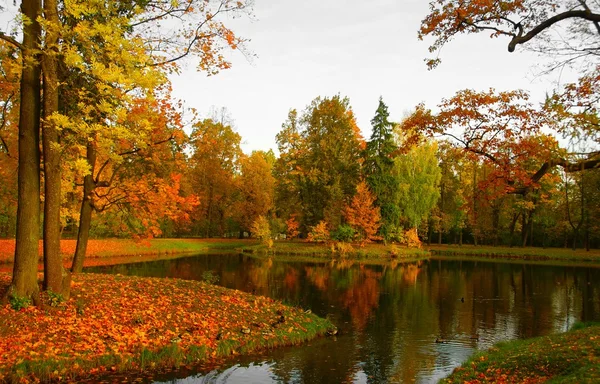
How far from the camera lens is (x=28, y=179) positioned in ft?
33.1

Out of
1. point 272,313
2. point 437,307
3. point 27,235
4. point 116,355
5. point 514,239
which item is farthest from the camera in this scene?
point 514,239

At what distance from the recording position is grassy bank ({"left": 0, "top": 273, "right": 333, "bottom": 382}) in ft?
28.6

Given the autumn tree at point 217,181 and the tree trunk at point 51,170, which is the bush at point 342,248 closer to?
the autumn tree at point 217,181

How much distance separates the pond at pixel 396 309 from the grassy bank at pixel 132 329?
640 mm

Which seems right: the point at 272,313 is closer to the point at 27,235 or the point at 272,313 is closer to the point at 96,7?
the point at 27,235

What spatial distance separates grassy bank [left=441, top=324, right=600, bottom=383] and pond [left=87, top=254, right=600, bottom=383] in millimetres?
1285

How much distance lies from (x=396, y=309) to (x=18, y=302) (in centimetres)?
1418

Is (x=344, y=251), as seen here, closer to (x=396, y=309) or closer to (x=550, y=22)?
(x=396, y=309)

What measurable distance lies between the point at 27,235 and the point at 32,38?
434 cm

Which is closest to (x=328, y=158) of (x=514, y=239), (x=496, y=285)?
(x=496, y=285)

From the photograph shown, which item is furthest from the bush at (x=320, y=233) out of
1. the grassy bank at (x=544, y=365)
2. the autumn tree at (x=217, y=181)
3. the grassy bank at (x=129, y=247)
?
the grassy bank at (x=544, y=365)

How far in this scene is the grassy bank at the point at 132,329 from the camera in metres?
8.71

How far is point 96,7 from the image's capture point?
9.59 m

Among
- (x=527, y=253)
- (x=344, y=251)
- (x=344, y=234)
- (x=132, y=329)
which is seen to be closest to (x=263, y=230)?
(x=344, y=234)
